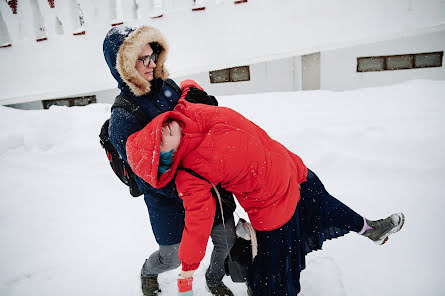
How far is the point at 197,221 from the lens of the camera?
1090 millimetres

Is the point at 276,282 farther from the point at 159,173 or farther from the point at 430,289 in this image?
the point at 430,289

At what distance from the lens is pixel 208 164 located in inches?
42.9

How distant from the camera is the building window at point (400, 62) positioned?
18.5 ft

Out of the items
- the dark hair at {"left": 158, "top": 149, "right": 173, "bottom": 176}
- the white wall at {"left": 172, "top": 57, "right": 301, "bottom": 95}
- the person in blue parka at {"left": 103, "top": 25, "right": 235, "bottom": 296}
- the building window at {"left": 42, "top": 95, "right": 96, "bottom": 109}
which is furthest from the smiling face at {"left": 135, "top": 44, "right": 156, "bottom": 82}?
the building window at {"left": 42, "top": 95, "right": 96, "bottom": 109}

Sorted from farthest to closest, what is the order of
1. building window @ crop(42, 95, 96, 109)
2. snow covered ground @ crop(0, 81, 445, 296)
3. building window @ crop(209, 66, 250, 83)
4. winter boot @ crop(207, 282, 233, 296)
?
building window @ crop(42, 95, 96, 109) < building window @ crop(209, 66, 250, 83) < snow covered ground @ crop(0, 81, 445, 296) < winter boot @ crop(207, 282, 233, 296)

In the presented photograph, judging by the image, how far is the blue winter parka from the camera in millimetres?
1282

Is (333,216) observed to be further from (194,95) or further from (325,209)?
(194,95)

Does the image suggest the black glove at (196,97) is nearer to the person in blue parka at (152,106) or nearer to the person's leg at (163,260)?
the person in blue parka at (152,106)

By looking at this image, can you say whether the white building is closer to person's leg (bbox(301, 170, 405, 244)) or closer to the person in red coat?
person's leg (bbox(301, 170, 405, 244))

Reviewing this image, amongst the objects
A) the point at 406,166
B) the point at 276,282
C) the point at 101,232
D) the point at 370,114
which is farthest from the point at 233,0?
the point at 276,282

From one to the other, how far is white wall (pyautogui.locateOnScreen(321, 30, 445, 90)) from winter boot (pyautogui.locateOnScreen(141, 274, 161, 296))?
610cm

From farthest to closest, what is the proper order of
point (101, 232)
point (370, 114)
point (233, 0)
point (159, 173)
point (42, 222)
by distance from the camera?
point (233, 0) < point (370, 114) < point (42, 222) < point (101, 232) < point (159, 173)

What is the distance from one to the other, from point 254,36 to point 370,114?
3.05m

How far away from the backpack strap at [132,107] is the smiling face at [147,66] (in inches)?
7.0
